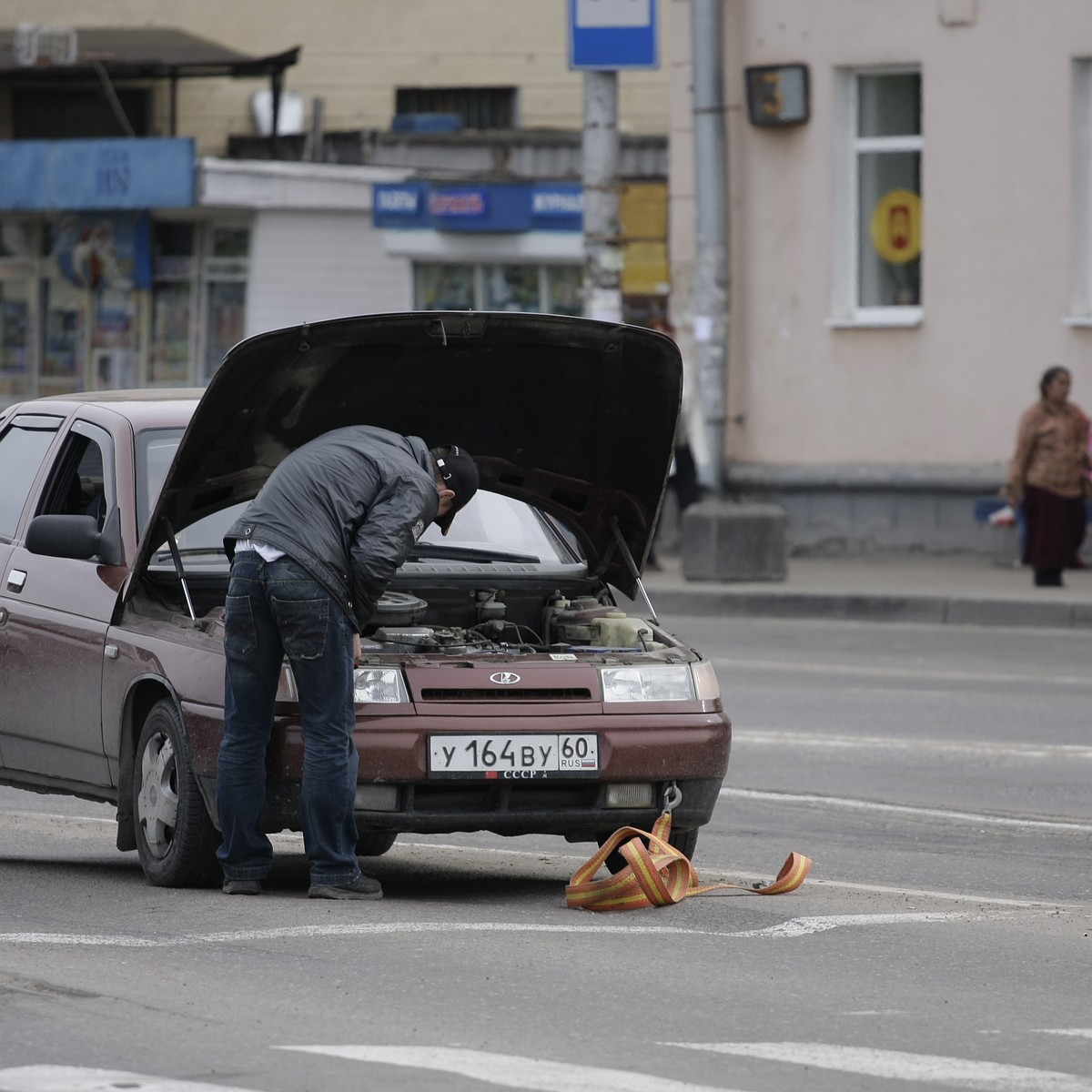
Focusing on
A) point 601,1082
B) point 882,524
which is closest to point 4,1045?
point 601,1082

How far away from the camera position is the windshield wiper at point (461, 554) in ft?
28.0

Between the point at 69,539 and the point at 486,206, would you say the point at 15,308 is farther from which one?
the point at 69,539

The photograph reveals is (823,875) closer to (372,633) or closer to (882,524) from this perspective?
(372,633)

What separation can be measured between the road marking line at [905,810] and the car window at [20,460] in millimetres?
3193

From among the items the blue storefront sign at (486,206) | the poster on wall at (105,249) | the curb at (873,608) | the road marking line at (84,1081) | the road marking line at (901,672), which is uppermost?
the blue storefront sign at (486,206)

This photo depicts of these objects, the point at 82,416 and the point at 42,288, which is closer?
the point at 82,416

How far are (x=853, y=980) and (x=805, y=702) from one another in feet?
23.6

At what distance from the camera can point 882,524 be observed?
2262 cm

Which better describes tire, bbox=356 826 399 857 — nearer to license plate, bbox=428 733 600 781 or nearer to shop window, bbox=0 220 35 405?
license plate, bbox=428 733 600 781

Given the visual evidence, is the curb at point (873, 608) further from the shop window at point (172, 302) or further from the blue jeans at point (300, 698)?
the shop window at point (172, 302)

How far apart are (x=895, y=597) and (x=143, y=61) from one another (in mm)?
17057

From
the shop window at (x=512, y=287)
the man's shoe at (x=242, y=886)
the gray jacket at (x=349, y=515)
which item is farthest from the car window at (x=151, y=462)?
the shop window at (x=512, y=287)

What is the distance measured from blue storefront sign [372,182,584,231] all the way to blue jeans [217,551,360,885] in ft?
75.3

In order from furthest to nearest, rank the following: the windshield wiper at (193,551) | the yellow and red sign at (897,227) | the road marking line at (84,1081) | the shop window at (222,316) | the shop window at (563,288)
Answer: the shop window at (222,316), the shop window at (563,288), the yellow and red sign at (897,227), the windshield wiper at (193,551), the road marking line at (84,1081)
